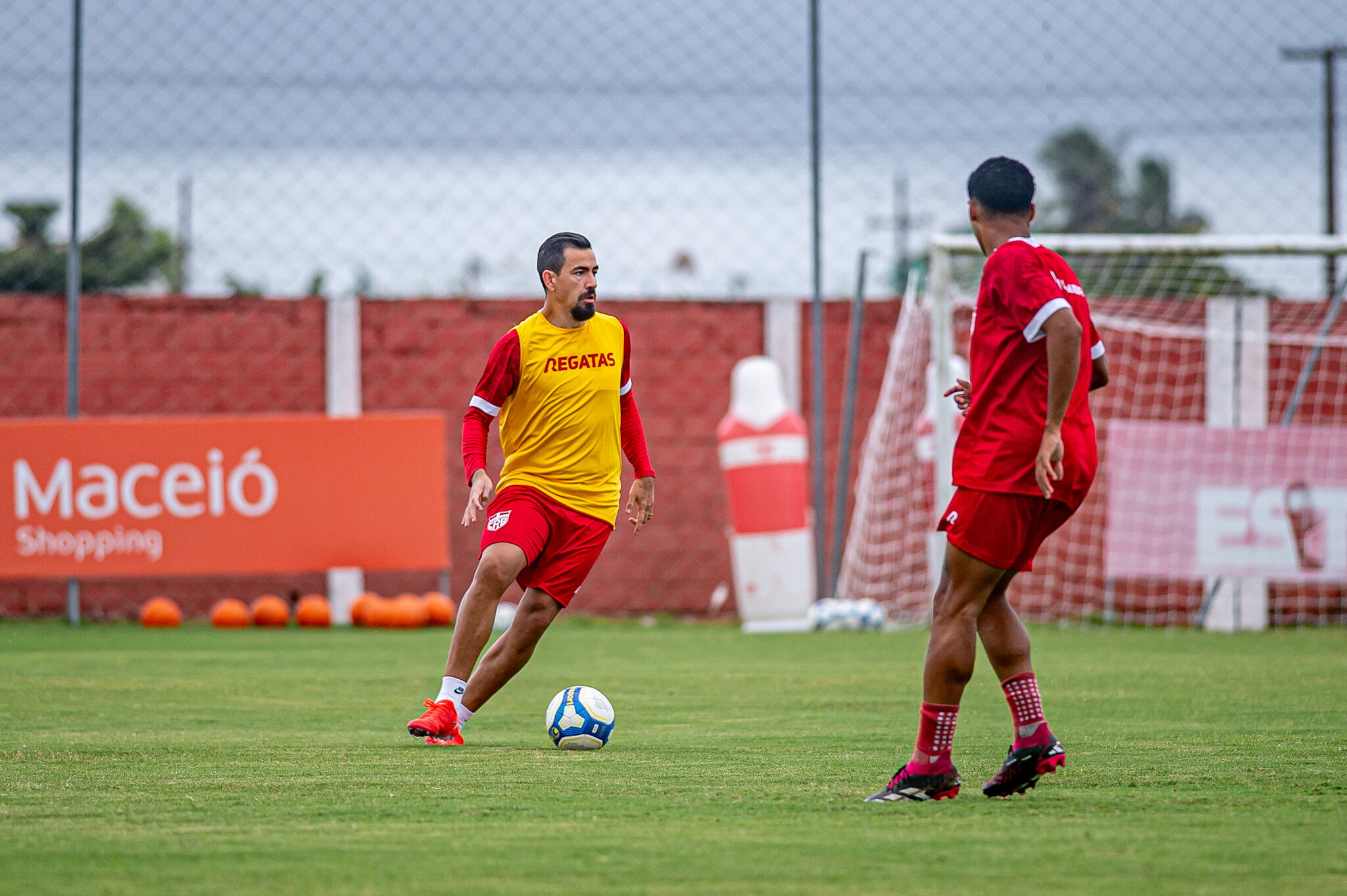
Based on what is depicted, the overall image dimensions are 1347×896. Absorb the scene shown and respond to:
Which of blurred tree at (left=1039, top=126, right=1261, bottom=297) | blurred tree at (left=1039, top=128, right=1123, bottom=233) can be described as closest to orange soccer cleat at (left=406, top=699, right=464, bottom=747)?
blurred tree at (left=1039, top=126, right=1261, bottom=297)

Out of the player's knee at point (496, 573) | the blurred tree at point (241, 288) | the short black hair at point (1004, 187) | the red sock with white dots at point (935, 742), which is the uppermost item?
the blurred tree at point (241, 288)

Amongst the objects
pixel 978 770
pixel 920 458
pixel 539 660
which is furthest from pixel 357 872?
pixel 920 458

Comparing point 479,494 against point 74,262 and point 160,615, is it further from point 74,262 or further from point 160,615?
point 74,262

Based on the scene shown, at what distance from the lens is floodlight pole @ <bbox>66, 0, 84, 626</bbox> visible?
14.6 meters

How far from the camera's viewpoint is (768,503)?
13.7 metres

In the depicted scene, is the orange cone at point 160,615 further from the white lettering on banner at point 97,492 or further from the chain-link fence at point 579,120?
the chain-link fence at point 579,120

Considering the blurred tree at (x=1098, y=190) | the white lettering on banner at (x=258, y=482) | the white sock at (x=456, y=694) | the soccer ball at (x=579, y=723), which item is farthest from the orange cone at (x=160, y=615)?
the blurred tree at (x=1098, y=190)

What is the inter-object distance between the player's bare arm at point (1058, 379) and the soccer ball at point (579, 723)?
2112 mm

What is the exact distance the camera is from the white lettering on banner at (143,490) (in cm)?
1386

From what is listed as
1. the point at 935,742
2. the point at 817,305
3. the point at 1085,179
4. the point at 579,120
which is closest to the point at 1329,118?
the point at 817,305

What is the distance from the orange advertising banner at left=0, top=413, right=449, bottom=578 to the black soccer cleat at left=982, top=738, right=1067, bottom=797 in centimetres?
979

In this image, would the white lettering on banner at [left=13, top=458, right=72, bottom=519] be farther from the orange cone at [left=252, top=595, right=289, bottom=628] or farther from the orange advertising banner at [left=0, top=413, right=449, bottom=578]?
the orange cone at [left=252, top=595, right=289, bottom=628]

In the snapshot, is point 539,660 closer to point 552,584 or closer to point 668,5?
point 552,584

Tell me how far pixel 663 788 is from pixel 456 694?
1.58 metres
